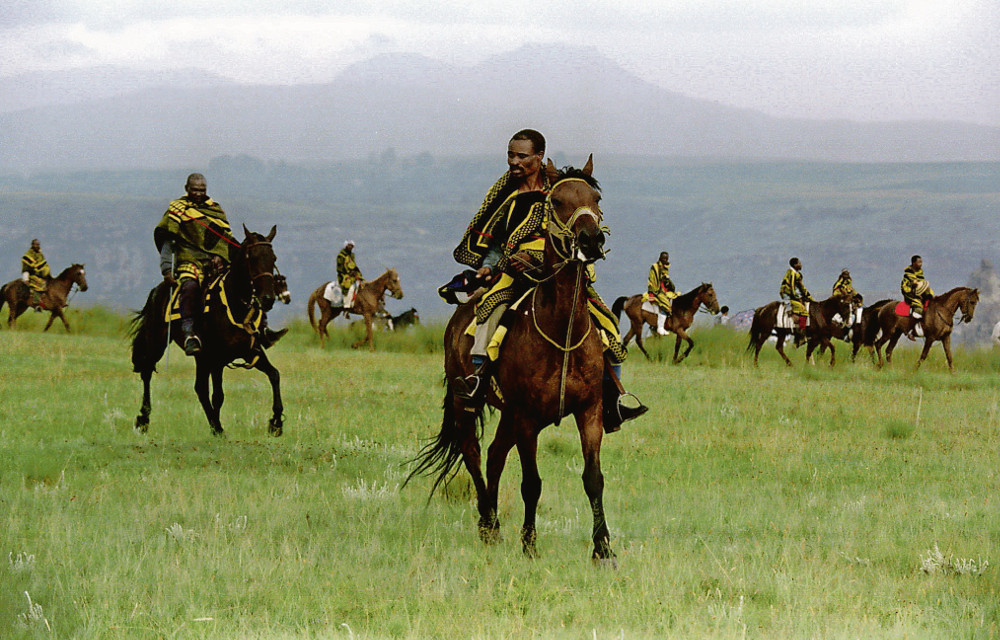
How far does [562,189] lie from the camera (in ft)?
23.1

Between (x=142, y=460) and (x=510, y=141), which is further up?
(x=510, y=141)

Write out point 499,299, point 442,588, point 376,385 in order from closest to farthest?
point 442,588 < point 499,299 < point 376,385

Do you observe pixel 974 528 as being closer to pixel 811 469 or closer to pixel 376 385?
pixel 811 469

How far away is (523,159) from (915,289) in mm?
23835

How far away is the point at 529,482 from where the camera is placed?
25.9ft

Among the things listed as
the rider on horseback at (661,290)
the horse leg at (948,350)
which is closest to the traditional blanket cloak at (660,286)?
the rider on horseback at (661,290)

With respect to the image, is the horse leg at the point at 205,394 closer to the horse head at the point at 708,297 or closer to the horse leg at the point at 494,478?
the horse leg at the point at 494,478

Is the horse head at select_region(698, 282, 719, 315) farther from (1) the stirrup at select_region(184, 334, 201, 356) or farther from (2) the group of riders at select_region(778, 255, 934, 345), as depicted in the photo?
(1) the stirrup at select_region(184, 334, 201, 356)

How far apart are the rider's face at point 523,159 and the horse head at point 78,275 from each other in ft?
101

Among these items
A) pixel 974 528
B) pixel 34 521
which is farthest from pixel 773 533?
pixel 34 521

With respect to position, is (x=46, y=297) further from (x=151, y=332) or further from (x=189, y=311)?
(x=189, y=311)

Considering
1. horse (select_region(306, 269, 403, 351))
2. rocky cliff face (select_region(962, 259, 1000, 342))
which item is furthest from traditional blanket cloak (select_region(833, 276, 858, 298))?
rocky cliff face (select_region(962, 259, 1000, 342))

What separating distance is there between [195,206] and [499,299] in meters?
7.32

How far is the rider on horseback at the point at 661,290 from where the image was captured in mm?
30250
